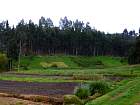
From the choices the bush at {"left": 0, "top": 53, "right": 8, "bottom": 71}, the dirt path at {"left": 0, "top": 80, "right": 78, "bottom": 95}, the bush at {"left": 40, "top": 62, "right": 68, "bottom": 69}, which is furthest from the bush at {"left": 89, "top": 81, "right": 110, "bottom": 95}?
the bush at {"left": 40, "top": 62, "right": 68, "bottom": 69}

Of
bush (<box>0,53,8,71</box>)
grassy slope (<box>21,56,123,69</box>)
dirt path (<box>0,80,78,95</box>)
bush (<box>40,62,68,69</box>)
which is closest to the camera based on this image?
dirt path (<box>0,80,78,95</box>)

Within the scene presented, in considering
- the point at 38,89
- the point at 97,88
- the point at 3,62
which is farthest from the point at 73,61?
the point at 97,88

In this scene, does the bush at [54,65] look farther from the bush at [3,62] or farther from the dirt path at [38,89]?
the dirt path at [38,89]

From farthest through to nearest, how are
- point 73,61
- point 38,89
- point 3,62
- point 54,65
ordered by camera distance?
point 73,61, point 54,65, point 3,62, point 38,89

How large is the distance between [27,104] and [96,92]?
1292cm

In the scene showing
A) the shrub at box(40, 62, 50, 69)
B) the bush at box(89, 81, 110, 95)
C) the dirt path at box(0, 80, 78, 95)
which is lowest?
the dirt path at box(0, 80, 78, 95)

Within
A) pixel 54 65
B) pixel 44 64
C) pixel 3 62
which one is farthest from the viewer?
pixel 44 64

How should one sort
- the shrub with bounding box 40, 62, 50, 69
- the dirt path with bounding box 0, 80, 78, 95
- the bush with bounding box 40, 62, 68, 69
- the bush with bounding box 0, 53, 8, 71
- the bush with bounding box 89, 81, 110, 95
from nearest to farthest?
the bush with bounding box 89, 81, 110, 95, the dirt path with bounding box 0, 80, 78, 95, the bush with bounding box 0, 53, 8, 71, the shrub with bounding box 40, 62, 50, 69, the bush with bounding box 40, 62, 68, 69

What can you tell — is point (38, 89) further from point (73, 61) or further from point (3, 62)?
point (73, 61)

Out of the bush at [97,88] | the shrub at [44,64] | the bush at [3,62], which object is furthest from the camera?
the shrub at [44,64]

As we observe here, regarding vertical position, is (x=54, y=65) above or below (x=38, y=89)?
above

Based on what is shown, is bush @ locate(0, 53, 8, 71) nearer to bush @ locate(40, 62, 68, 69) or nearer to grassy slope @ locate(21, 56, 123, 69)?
grassy slope @ locate(21, 56, 123, 69)

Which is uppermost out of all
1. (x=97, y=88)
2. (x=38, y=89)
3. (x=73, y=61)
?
(x=73, y=61)

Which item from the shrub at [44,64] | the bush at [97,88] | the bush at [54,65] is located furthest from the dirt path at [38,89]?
the bush at [54,65]
